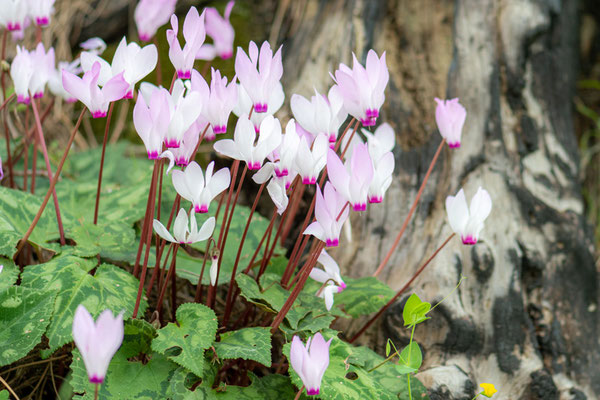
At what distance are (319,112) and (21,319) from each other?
2.69 ft

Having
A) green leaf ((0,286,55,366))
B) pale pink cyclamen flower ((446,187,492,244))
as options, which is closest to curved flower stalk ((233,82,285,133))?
pale pink cyclamen flower ((446,187,492,244))

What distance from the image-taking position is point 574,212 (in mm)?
2414

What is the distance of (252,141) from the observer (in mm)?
1308

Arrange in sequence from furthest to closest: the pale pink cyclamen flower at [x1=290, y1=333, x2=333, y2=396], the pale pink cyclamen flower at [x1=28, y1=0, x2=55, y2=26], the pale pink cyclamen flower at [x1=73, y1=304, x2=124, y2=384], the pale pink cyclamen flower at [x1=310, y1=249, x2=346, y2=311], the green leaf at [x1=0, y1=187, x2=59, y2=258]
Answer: the pale pink cyclamen flower at [x1=28, y1=0, x2=55, y2=26] < the green leaf at [x1=0, y1=187, x2=59, y2=258] < the pale pink cyclamen flower at [x1=310, y1=249, x2=346, y2=311] < the pale pink cyclamen flower at [x1=290, y1=333, x2=333, y2=396] < the pale pink cyclamen flower at [x1=73, y1=304, x2=124, y2=384]

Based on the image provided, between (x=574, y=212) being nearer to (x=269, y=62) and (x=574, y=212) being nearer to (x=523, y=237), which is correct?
(x=523, y=237)

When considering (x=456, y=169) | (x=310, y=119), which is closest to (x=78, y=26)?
(x=456, y=169)

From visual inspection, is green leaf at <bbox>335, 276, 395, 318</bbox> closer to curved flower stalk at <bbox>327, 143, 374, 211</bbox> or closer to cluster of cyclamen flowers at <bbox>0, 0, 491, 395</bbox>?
cluster of cyclamen flowers at <bbox>0, 0, 491, 395</bbox>

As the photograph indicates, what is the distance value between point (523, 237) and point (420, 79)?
0.88 meters

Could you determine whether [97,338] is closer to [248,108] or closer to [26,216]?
[248,108]

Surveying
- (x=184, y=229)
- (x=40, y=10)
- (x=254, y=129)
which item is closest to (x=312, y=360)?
(x=184, y=229)

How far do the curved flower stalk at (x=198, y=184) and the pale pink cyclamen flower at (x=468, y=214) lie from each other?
569 mm

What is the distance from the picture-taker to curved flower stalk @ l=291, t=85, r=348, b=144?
142 centimetres

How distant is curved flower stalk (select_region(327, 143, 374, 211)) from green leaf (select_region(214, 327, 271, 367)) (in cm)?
37

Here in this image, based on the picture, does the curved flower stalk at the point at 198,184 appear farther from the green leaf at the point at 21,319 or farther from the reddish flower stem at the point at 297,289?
the green leaf at the point at 21,319
